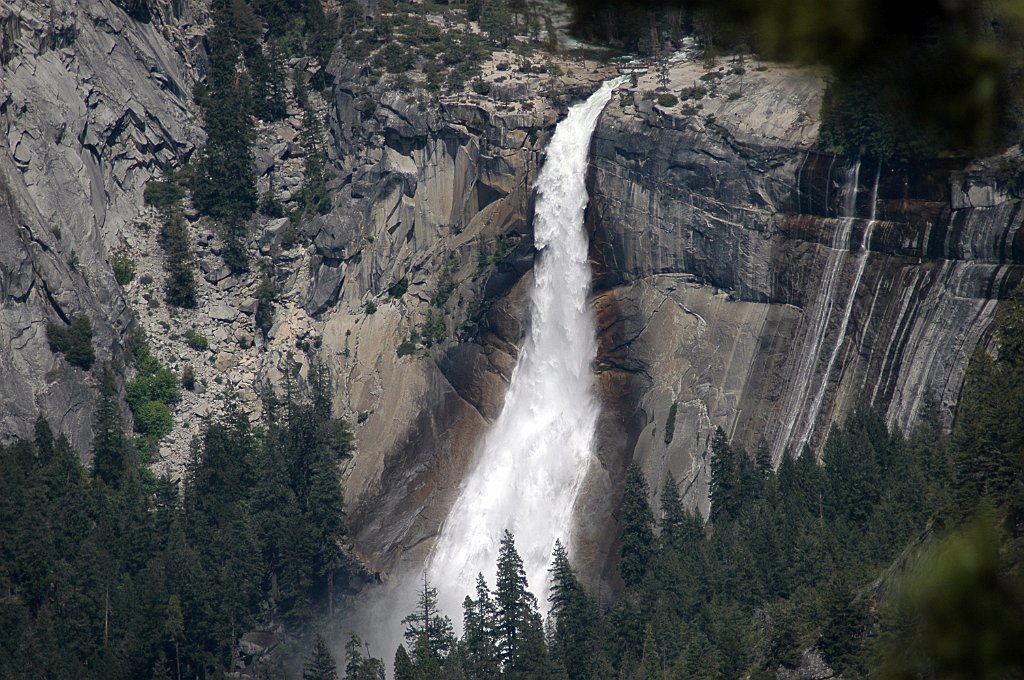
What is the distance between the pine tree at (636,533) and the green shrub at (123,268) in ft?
133

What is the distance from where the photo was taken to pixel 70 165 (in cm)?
10688

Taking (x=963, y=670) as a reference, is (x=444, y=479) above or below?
below

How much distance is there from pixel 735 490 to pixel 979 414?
877 inches

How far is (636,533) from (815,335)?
46.7 ft

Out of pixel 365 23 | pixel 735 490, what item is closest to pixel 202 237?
pixel 365 23

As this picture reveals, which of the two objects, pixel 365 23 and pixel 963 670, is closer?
pixel 963 670

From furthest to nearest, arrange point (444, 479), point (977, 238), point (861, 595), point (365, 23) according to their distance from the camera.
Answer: point (365, 23), point (444, 479), point (977, 238), point (861, 595)

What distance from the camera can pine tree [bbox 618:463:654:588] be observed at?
8625 centimetres

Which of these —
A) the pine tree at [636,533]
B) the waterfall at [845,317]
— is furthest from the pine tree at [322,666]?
the waterfall at [845,317]

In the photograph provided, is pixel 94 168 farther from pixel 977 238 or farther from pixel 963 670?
pixel 963 670

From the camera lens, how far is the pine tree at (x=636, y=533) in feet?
283

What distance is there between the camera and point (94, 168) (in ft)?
359

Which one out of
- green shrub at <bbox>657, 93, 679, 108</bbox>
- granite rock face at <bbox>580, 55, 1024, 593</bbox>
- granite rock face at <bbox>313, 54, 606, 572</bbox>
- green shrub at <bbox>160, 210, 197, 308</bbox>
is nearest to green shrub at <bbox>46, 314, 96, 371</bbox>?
green shrub at <bbox>160, 210, 197, 308</bbox>

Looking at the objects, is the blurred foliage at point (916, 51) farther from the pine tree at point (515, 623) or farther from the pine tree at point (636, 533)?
the pine tree at point (636, 533)
